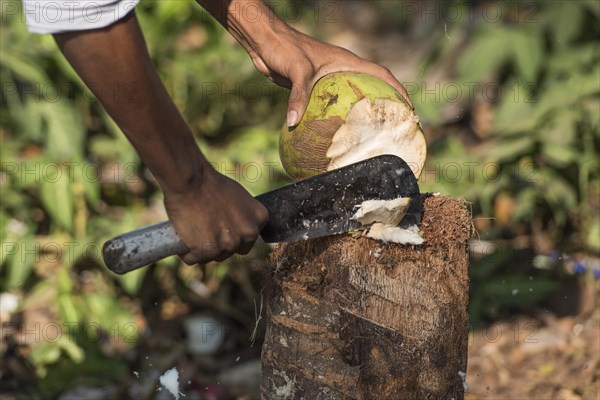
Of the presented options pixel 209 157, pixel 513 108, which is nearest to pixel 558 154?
pixel 513 108

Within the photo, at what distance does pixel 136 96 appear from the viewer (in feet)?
5.92

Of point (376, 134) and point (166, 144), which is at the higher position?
point (376, 134)

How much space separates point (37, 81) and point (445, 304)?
2.33m

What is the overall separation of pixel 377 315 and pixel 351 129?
1.57 feet

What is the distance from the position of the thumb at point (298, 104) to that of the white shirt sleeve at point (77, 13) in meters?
0.61

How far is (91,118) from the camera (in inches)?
161

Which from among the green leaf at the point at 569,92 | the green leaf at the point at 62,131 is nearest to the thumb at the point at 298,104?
the green leaf at the point at 62,131

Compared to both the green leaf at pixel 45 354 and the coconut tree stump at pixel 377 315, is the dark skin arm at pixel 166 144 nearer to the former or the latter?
the coconut tree stump at pixel 377 315

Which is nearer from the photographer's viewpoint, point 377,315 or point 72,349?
point 377,315

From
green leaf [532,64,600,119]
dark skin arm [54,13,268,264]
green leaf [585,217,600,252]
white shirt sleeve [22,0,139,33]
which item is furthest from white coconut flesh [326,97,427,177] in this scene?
green leaf [532,64,600,119]

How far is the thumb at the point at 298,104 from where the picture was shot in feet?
7.30

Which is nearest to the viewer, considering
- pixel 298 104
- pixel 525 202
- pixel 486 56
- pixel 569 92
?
pixel 298 104

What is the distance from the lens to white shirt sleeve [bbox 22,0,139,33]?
169 centimetres

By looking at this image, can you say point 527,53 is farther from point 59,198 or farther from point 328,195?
point 328,195
